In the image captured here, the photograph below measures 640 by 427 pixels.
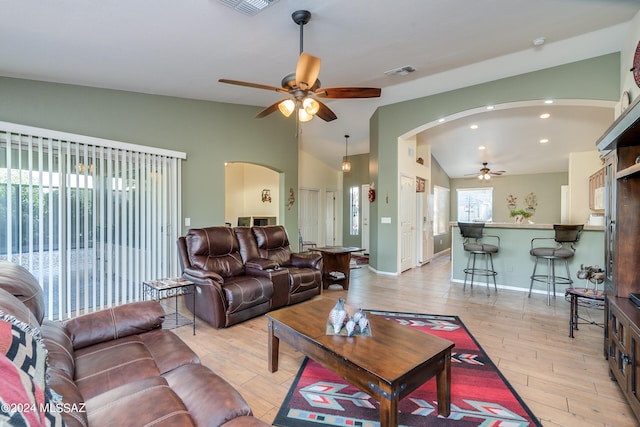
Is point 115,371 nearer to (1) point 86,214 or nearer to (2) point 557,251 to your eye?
(1) point 86,214

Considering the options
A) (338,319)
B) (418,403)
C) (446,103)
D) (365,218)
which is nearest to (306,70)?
(338,319)

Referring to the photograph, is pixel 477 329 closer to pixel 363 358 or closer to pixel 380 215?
pixel 363 358

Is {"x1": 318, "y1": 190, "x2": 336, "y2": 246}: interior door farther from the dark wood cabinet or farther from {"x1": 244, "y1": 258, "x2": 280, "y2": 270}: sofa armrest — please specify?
the dark wood cabinet

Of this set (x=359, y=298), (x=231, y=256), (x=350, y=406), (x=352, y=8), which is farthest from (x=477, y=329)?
(x=352, y=8)

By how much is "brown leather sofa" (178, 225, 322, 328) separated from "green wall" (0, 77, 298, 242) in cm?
136

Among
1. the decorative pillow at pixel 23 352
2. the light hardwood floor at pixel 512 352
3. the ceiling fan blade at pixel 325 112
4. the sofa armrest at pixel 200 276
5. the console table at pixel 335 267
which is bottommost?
the light hardwood floor at pixel 512 352

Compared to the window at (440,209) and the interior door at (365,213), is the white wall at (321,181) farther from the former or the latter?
the window at (440,209)

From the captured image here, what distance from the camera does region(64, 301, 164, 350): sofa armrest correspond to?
1763mm

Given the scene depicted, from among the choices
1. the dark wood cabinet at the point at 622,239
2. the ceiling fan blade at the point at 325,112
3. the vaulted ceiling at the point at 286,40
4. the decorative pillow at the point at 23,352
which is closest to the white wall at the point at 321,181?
the vaulted ceiling at the point at 286,40

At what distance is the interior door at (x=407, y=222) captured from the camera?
19.9 feet

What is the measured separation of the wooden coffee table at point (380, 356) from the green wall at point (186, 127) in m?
3.45

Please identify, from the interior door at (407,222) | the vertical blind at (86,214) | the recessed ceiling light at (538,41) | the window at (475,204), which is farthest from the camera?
the window at (475,204)

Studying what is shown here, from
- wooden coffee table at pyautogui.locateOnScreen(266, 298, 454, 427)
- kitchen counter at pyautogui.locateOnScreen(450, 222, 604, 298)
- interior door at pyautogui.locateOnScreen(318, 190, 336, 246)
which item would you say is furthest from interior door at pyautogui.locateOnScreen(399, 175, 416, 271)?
wooden coffee table at pyautogui.locateOnScreen(266, 298, 454, 427)

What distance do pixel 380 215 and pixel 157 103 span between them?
14.5ft
